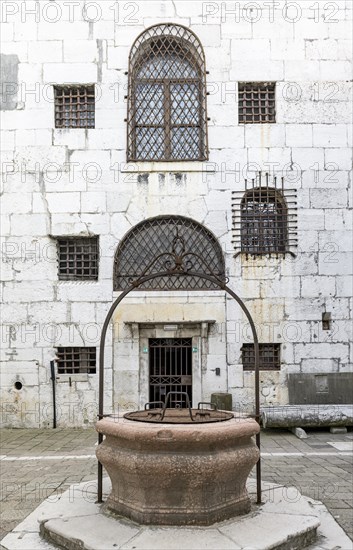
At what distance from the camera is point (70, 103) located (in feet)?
43.1

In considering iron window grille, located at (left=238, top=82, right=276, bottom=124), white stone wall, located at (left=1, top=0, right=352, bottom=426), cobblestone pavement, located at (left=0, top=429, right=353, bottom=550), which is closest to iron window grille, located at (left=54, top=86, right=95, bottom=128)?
white stone wall, located at (left=1, top=0, right=352, bottom=426)

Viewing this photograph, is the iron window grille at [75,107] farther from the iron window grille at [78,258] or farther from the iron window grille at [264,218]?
the iron window grille at [264,218]

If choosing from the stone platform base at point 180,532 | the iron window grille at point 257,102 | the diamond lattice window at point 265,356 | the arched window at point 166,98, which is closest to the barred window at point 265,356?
the diamond lattice window at point 265,356

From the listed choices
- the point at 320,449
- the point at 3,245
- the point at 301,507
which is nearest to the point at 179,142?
the point at 3,245

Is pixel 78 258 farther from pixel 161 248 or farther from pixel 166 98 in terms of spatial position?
pixel 166 98

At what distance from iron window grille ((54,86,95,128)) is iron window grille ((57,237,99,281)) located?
2.68 m

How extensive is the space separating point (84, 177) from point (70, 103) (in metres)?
1.83

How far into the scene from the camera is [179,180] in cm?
1283

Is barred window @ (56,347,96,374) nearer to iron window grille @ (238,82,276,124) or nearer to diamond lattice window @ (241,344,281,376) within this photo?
diamond lattice window @ (241,344,281,376)

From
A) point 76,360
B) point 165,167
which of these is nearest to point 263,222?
point 165,167

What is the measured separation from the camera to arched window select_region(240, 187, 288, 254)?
42.1 ft

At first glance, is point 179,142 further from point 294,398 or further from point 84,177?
point 294,398

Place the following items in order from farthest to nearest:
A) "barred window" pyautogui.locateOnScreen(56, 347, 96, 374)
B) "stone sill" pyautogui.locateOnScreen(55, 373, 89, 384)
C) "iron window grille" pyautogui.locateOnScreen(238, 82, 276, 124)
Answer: "iron window grille" pyautogui.locateOnScreen(238, 82, 276, 124), "barred window" pyautogui.locateOnScreen(56, 347, 96, 374), "stone sill" pyautogui.locateOnScreen(55, 373, 89, 384)

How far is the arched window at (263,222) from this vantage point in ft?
42.1
